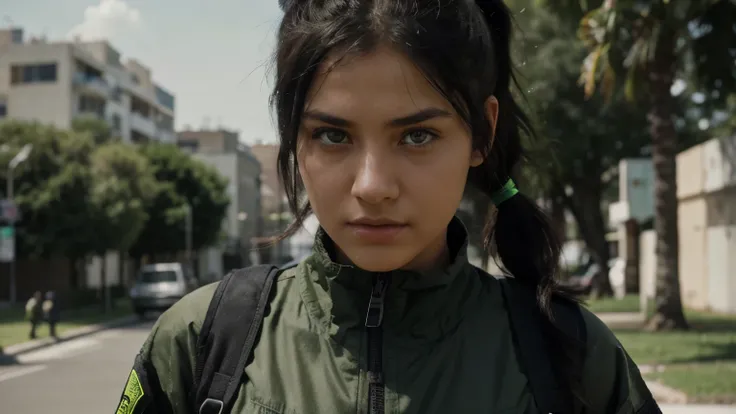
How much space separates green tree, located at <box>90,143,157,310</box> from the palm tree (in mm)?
20262

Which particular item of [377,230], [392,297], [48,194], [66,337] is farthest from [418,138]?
[48,194]

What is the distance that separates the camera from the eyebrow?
63.4 inches

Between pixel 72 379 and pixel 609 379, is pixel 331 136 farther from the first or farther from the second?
pixel 72 379

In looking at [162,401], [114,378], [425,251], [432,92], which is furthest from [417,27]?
[114,378]

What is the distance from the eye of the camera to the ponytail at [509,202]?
6.18ft

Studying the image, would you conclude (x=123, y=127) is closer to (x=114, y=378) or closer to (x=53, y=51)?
(x=53, y=51)

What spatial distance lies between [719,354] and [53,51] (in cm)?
4711

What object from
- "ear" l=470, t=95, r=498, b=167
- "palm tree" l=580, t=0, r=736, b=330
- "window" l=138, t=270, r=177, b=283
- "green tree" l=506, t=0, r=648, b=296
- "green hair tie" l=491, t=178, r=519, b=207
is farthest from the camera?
"window" l=138, t=270, r=177, b=283

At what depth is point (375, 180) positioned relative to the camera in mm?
1576

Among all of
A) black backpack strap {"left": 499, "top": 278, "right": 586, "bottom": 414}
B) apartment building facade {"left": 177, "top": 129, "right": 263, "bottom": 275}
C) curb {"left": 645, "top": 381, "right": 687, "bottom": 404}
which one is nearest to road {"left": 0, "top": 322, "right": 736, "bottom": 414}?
curb {"left": 645, "top": 381, "right": 687, "bottom": 404}

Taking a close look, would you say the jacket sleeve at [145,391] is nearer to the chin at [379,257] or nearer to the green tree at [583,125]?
the chin at [379,257]

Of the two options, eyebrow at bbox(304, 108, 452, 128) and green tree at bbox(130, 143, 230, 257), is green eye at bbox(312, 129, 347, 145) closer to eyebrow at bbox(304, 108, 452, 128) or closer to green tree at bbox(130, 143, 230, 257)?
eyebrow at bbox(304, 108, 452, 128)

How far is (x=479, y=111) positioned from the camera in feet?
5.74

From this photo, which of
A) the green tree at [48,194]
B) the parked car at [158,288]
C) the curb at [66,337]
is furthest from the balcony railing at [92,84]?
the parked car at [158,288]
